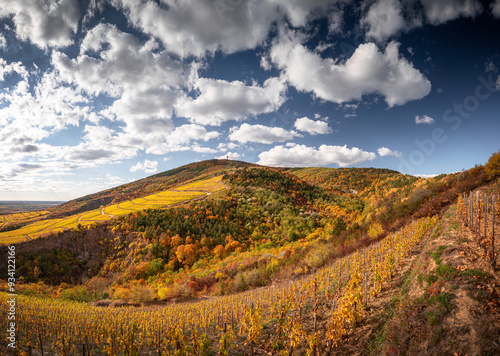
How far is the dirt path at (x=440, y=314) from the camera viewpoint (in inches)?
262

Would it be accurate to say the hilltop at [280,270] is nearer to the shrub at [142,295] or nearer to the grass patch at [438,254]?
the grass patch at [438,254]

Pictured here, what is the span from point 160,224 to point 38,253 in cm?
3340

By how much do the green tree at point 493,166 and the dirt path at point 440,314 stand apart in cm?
3476

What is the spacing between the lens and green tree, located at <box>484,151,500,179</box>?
3353cm

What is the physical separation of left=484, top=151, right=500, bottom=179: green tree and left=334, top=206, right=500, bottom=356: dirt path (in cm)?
3476

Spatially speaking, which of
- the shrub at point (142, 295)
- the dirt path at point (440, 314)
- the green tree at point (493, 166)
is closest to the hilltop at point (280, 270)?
the dirt path at point (440, 314)

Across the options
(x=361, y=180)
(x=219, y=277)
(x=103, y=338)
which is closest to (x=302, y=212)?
(x=219, y=277)

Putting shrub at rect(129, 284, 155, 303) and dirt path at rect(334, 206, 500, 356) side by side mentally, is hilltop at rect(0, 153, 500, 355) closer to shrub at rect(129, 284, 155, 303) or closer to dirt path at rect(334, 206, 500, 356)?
dirt path at rect(334, 206, 500, 356)

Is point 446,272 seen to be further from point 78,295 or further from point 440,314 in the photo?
point 78,295

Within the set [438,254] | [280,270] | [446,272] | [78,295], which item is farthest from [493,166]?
[78,295]

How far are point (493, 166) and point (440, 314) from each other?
145 feet

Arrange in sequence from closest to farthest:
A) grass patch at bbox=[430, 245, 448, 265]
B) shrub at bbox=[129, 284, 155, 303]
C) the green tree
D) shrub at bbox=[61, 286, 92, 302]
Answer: grass patch at bbox=[430, 245, 448, 265]
the green tree
shrub at bbox=[129, 284, 155, 303]
shrub at bbox=[61, 286, 92, 302]

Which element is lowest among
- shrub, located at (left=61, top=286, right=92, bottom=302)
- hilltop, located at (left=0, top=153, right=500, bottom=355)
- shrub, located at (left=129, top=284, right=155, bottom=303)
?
shrub, located at (left=61, top=286, right=92, bottom=302)

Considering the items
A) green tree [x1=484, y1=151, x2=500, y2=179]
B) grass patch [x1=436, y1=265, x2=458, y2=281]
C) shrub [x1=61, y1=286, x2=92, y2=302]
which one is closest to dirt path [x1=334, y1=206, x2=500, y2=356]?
grass patch [x1=436, y1=265, x2=458, y2=281]
